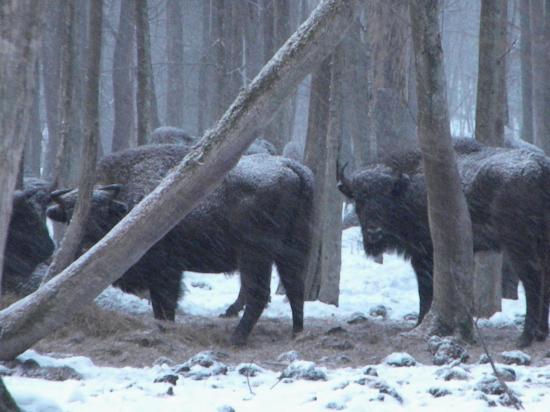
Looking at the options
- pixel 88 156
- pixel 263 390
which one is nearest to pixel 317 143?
pixel 88 156

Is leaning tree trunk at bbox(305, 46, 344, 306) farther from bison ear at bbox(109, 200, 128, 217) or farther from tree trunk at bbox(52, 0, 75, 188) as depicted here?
tree trunk at bbox(52, 0, 75, 188)

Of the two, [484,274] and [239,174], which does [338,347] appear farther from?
[484,274]

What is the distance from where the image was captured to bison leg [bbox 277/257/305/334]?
941cm

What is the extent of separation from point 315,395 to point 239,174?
4031mm

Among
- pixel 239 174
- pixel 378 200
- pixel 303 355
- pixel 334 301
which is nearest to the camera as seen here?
pixel 303 355

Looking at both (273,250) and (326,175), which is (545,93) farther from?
(273,250)

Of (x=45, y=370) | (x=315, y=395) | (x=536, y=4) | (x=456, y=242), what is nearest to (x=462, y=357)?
(x=456, y=242)

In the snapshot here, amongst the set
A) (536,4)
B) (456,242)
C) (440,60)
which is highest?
(536,4)

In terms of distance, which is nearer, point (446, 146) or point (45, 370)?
point (45, 370)

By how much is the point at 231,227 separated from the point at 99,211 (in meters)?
1.69

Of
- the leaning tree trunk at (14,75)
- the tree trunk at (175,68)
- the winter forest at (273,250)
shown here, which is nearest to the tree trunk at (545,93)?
the winter forest at (273,250)

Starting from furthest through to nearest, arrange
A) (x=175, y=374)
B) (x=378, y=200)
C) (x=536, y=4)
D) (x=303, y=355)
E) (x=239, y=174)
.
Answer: (x=536, y=4), (x=378, y=200), (x=239, y=174), (x=303, y=355), (x=175, y=374)

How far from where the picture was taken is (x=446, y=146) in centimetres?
790

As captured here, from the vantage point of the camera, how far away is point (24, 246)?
10.5 m
